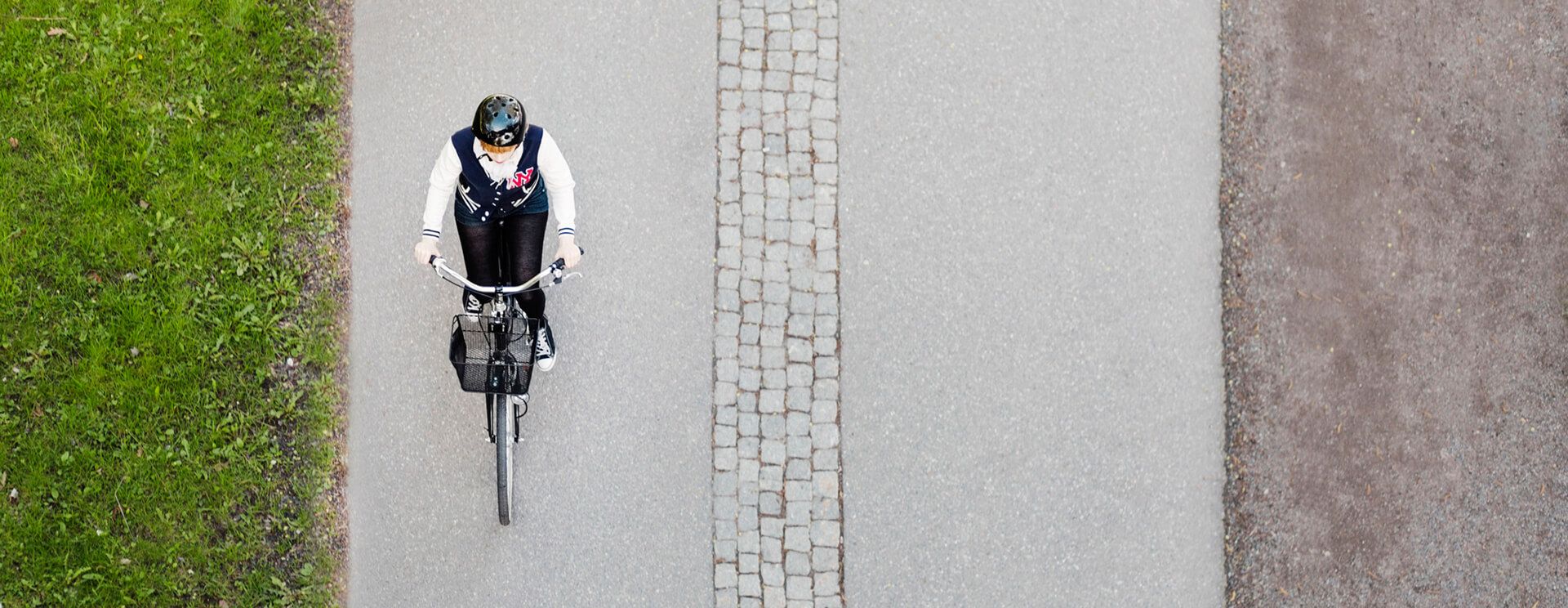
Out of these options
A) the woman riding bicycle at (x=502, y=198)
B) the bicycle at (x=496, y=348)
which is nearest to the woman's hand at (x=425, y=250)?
the woman riding bicycle at (x=502, y=198)

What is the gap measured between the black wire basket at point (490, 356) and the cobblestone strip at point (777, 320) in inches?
48.0

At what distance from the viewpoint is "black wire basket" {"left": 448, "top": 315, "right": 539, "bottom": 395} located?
17.0 ft

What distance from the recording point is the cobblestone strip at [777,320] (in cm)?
596

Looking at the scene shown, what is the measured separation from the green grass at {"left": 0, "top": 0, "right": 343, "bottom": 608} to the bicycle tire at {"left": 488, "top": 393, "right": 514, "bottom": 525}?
3.35 ft

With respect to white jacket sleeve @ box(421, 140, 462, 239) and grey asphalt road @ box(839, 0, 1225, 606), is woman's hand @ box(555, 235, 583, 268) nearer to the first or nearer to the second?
white jacket sleeve @ box(421, 140, 462, 239)

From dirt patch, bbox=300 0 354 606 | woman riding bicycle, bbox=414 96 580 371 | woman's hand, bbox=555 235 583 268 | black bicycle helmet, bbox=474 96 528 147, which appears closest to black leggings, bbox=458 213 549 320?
woman riding bicycle, bbox=414 96 580 371

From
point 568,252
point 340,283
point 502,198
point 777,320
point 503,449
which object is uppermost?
point 502,198

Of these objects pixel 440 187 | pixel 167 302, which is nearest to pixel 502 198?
pixel 440 187

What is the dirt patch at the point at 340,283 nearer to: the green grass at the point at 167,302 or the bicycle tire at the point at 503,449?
the green grass at the point at 167,302

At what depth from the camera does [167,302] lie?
19.5 ft

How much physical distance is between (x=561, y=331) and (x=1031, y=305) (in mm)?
2705

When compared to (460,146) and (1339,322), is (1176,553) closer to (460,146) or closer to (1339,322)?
(1339,322)

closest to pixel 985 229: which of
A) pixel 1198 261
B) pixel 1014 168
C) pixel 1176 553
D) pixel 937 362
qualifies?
pixel 1014 168

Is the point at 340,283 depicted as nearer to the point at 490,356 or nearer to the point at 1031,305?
the point at 490,356
